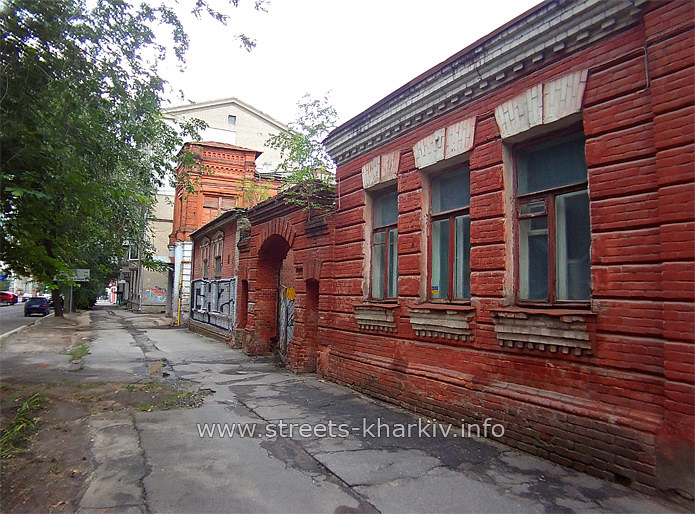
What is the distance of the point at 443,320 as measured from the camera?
6.35 m

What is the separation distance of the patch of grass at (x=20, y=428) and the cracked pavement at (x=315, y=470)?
73 cm

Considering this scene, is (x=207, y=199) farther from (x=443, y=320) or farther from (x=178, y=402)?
(x=443, y=320)

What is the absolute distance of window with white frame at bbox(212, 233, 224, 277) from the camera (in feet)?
62.6

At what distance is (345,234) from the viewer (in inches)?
356

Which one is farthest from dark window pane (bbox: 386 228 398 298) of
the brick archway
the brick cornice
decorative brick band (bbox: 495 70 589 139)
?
the brick archway

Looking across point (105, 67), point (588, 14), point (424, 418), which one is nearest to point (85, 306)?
point (105, 67)

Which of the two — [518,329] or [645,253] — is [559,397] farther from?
[645,253]

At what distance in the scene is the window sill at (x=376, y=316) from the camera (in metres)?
7.48

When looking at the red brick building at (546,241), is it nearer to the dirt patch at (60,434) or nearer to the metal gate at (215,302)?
the dirt patch at (60,434)

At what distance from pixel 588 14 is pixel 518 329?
3484 mm

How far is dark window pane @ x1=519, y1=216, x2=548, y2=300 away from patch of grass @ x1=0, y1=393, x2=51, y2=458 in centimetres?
628

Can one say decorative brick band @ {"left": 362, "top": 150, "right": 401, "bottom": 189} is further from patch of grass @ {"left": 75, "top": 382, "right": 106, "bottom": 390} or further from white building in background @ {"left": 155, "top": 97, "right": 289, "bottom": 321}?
white building in background @ {"left": 155, "top": 97, "right": 289, "bottom": 321}

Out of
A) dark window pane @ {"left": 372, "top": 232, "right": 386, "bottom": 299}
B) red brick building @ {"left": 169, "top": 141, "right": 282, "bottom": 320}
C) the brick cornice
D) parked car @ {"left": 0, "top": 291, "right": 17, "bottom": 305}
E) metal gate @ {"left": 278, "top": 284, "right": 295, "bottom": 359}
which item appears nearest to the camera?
the brick cornice

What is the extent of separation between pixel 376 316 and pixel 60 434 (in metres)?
4.83
